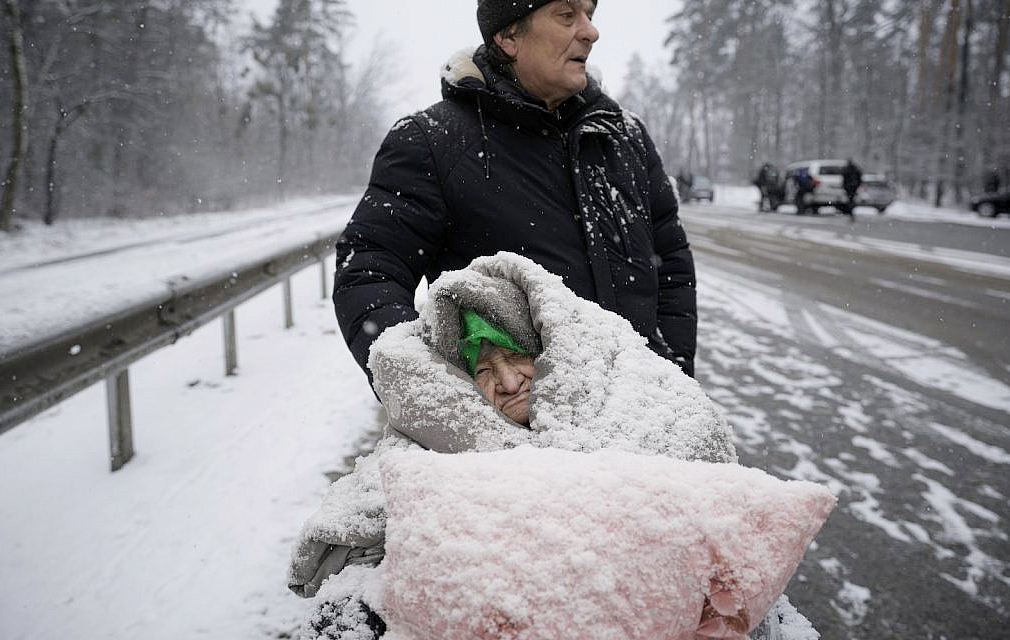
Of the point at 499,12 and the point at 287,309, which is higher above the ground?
the point at 499,12

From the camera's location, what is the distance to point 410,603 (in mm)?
935

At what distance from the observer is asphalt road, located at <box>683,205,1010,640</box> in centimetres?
269

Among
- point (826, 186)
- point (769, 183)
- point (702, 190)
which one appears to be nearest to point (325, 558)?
point (826, 186)

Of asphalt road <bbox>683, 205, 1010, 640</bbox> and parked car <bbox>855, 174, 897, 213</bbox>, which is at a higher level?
parked car <bbox>855, 174, 897, 213</bbox>

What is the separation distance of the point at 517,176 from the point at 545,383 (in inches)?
31.6

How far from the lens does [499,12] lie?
182 cm

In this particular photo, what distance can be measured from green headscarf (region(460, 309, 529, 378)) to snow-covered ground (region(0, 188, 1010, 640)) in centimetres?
156

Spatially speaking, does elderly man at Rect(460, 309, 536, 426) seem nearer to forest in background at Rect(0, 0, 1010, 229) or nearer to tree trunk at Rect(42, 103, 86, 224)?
forest in background at Rect(0, 0, 1010, 229)

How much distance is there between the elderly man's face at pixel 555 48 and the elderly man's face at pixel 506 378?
87 cm

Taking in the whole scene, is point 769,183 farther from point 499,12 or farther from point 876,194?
point 499,12

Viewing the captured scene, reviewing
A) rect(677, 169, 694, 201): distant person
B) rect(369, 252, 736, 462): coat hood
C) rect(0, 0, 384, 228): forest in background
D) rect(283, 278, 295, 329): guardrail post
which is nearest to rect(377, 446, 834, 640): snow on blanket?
rect(369, 252, 736, 462): coat hood

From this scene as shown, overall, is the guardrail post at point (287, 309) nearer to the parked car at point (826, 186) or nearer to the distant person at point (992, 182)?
the parked car at point (826, 186)

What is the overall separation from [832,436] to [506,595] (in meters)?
4.12

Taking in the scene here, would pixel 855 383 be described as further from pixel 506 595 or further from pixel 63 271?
pixel 63 271
